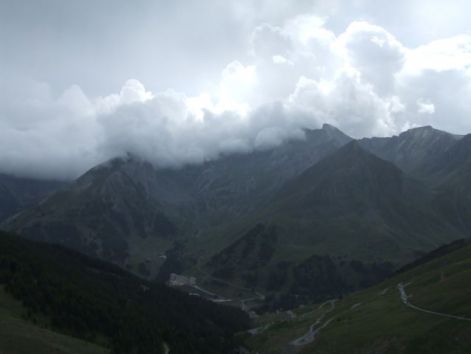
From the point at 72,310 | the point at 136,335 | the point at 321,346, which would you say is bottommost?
the point at 321,346

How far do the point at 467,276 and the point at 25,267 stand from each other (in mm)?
138186

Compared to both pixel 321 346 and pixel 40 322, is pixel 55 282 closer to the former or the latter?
pixel 40 322

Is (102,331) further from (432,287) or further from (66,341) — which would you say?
(432,287)

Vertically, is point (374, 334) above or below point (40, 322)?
below

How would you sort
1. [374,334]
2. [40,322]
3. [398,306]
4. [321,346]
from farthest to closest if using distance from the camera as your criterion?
[398,306] < [321,346] < [374,334] < [40,322]

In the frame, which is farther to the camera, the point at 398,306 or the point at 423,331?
the point at 398,306

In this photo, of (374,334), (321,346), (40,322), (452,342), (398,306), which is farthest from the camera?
(398,306)

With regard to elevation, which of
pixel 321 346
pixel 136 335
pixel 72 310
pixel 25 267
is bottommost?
pixel 321 346

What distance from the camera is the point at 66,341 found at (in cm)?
12481

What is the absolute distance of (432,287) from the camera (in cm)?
18938

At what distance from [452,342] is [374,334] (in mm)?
34041

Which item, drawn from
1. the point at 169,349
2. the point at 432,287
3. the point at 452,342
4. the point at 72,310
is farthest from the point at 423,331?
the point at 72,310

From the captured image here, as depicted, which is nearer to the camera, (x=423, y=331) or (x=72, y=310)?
(x=423, y=331)

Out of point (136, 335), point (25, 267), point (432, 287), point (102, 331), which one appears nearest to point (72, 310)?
point (102, 331)
